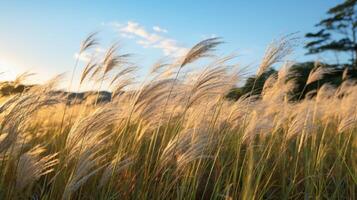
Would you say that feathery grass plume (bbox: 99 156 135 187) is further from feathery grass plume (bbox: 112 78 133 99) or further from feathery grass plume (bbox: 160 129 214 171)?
feathery grass plume (bbox: 112 78 133 99)

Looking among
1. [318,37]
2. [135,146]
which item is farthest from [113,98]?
[318,37]

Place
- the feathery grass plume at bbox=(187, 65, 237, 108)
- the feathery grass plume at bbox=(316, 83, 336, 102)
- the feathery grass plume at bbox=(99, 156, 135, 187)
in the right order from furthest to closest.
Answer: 1. the feathery grass plume at bbox=(316, 83, 336, 102)
2. the feathery grass plume at bbox=(187, 65, 237, 108)
3. the feathery grass plume at bbox=(99, 156, 135, 187)

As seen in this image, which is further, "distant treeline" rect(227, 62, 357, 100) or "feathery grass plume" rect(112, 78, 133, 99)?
"distant treeline" rect(227, 62, 357, 100)

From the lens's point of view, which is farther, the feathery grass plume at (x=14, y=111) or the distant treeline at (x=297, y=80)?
the distant treeline at (x=297, y=80)

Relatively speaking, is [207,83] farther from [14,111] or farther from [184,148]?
[14,111]

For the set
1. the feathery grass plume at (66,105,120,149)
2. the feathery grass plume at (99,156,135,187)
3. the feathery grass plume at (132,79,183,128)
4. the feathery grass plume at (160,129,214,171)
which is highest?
the feathery grass plume at (132,79,183,128)

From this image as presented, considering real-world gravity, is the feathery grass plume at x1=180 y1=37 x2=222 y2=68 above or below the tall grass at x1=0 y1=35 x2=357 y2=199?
above

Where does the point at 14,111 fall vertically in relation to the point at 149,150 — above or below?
above

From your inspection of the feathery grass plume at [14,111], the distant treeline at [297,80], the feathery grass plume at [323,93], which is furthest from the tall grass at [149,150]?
the feathery grass plume at [323,93]

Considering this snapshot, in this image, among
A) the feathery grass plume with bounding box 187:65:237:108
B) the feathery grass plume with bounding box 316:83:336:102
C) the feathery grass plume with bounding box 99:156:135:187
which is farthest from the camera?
the feathery grass plume with bounding box 316:83:336:102

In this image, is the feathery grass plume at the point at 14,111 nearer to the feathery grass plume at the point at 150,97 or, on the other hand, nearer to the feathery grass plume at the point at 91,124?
the feathery grass plume at the point at 91,124

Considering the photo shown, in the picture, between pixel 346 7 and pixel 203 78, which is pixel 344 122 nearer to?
pixel 203 78

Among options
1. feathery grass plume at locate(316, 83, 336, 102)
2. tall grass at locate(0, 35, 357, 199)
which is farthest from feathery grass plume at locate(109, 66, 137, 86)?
feathery grass plume at locate(316, 83, 336, 102)

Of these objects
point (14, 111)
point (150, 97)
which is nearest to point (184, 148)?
point (150, 97)
